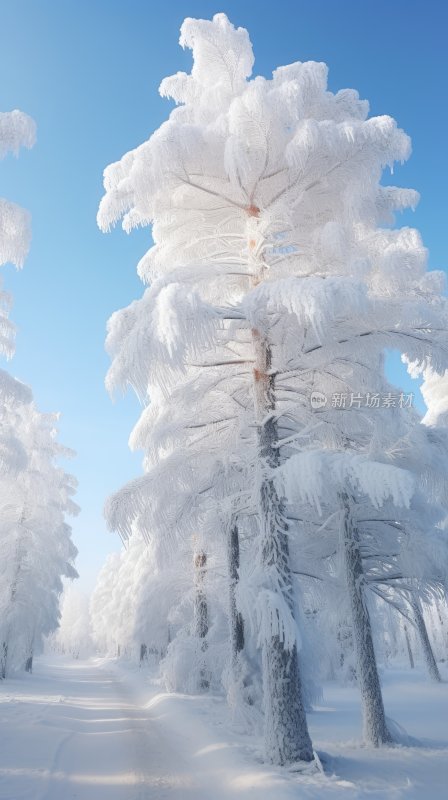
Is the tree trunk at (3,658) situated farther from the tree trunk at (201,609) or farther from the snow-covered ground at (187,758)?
the tree trunk at (201,609)

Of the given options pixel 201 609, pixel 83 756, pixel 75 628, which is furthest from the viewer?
pixel 75 628

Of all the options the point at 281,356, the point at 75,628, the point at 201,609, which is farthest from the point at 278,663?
the point at 75,628

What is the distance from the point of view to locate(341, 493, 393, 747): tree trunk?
7859 mm

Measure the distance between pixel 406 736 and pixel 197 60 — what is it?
1302 centimetres

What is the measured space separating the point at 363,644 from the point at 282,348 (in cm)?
538

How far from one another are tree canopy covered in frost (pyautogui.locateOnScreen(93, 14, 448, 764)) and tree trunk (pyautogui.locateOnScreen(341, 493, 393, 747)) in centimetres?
3

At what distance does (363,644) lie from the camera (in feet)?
27.4

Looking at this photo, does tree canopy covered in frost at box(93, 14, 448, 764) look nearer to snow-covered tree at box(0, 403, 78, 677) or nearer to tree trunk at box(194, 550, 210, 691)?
tree trunk at box(194, 550, 210, 691)

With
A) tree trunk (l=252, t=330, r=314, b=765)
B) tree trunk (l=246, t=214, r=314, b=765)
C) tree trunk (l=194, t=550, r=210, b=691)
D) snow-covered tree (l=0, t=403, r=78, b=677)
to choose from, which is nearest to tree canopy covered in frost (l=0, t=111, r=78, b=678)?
snow-covered tree (l=0, t=403, r=78, b=677)

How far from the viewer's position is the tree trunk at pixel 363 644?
7.86m

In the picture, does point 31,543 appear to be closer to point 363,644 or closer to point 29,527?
point 29,527

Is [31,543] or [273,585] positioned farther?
[31,543]

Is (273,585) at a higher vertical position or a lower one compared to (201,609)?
higher

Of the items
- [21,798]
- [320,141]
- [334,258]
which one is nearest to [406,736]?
[21,798]
